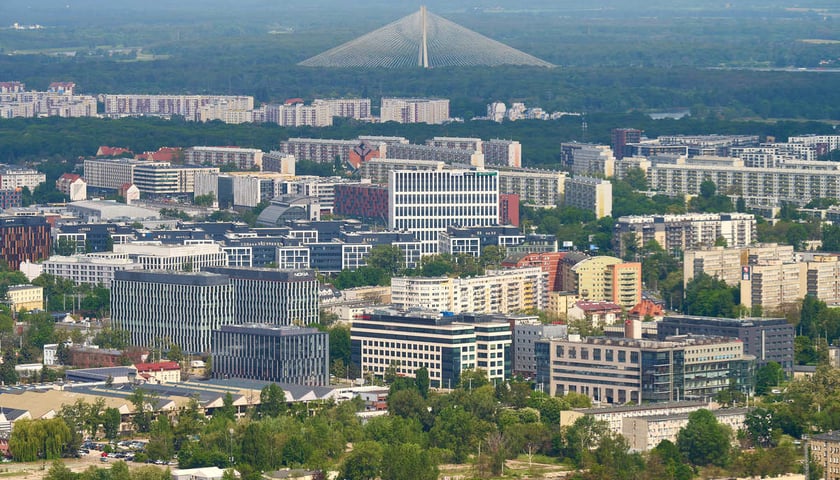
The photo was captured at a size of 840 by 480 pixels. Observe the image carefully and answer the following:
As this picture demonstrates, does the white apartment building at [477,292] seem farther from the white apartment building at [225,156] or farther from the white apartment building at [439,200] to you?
the white apartment building at [225,156]

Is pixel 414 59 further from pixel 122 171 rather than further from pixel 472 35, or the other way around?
pixel 122 171

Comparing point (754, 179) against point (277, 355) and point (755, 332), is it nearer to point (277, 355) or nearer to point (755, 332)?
point (755, 332)

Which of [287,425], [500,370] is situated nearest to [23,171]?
[500,370]

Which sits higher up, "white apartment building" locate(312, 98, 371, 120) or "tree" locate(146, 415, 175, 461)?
"white apartment building" locate(312, 98, 371, 120)

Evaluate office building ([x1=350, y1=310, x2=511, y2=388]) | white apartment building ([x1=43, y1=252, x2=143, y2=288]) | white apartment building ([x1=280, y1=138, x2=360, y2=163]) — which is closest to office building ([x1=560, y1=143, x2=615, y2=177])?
white apartment building ([x1=280, y1=138, x2=360, y2=163])

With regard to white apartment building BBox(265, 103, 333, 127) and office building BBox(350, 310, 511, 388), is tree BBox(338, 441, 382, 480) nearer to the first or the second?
office building BBox(350, 310, 511, 388)

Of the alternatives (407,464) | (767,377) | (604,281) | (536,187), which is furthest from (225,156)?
(407,464)
